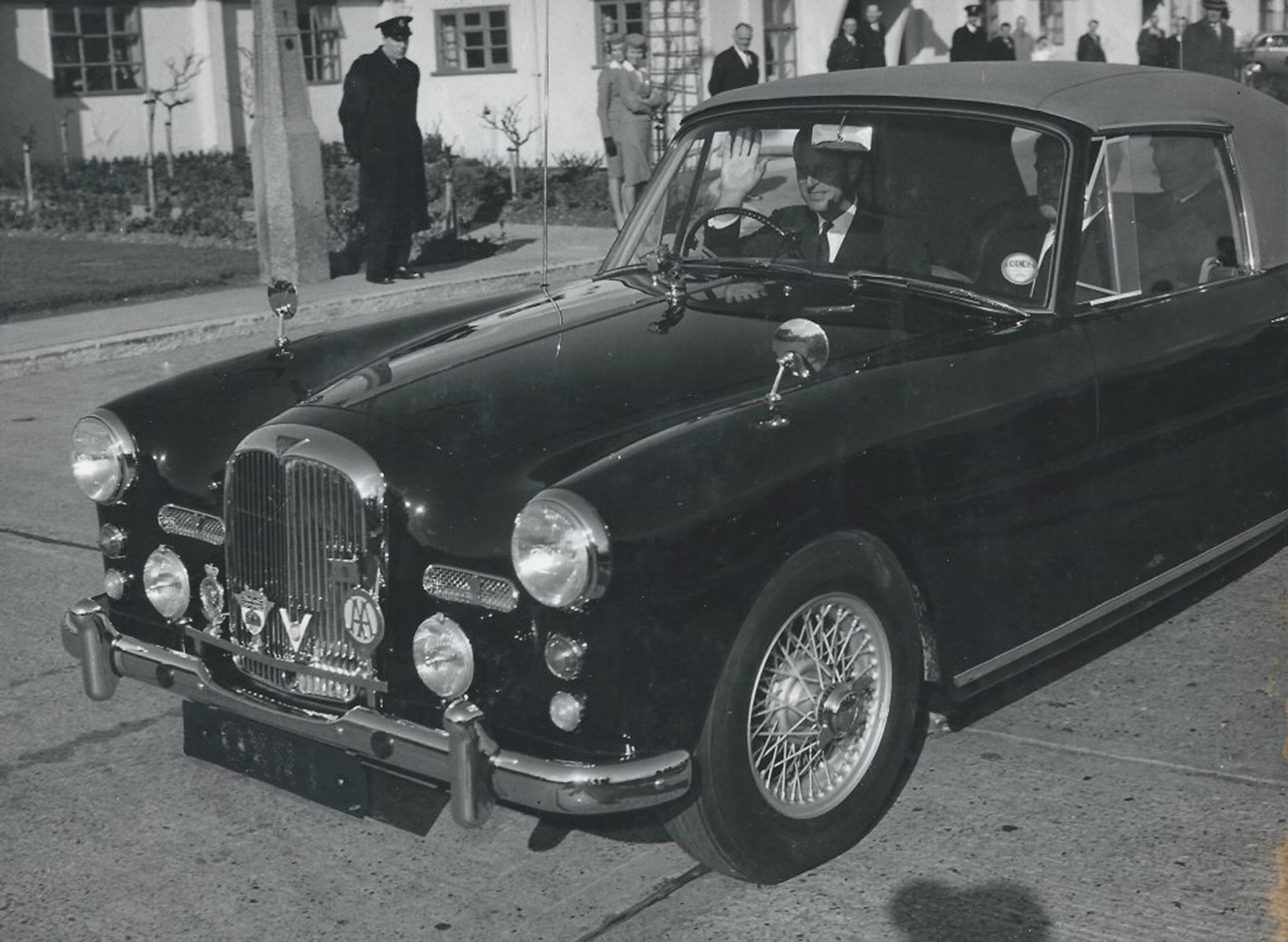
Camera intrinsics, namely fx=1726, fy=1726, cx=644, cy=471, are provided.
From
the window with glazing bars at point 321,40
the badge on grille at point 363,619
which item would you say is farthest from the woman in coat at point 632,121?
the window with glazing bars at point 321,40

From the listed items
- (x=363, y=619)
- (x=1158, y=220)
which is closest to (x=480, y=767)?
(x=363, y=619)

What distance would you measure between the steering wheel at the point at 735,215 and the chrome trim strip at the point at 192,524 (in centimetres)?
175

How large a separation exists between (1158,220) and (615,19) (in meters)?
22.7

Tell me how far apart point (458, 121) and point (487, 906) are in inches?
996

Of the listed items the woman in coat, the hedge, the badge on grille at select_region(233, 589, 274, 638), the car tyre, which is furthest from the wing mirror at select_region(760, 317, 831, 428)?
the hedge

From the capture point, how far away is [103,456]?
4363mm

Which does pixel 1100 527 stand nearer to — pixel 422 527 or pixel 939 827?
pixel 939 827

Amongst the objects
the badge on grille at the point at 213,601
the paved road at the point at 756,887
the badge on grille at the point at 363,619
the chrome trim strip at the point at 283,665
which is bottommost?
the paved road at the point at 756,887

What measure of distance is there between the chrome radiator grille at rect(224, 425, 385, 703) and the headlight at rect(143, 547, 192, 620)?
0.23m

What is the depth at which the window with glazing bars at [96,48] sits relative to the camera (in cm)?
2678

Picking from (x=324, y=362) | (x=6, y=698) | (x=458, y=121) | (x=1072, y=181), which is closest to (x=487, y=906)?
(x=324, y=362)

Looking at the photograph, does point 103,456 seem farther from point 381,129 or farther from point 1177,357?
point 381,129

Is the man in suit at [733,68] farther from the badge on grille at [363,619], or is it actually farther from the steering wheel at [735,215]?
the badge on grille at [363,619]

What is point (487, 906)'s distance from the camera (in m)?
3.70
